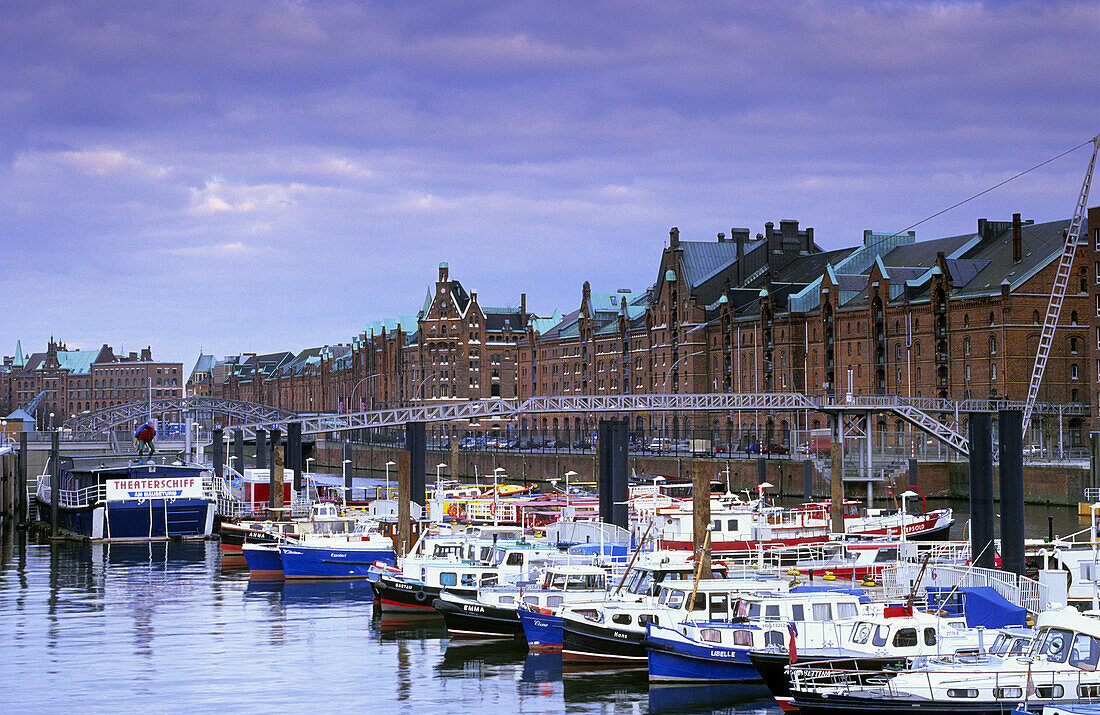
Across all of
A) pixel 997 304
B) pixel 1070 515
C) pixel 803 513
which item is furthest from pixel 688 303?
pixel 803 513

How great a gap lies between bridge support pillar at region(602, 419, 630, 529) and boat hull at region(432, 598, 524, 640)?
1567 centimetres

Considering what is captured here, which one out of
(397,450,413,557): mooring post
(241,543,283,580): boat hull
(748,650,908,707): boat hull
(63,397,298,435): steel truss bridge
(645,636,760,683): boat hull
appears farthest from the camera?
(63,397,298,435): steel truss bridge

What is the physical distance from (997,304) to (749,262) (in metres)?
52.2

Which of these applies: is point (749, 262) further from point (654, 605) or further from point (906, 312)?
point (654, 605)

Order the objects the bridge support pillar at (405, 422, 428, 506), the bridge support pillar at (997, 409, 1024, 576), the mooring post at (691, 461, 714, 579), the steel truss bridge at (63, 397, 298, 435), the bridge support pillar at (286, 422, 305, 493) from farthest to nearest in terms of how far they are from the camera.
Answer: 1. the steel truss bridge at (63, 397, 298, 435)
2. the bridge support pillar at (286, 422, 305, 493)
3. the bridge support pillar at (405, 422, 428, 506)
4. the mooring post at (691, 461, 714, 579)
5. the bridge support pillar at (997, 409, 1024, 576)

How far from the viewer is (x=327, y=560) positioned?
6419 cm

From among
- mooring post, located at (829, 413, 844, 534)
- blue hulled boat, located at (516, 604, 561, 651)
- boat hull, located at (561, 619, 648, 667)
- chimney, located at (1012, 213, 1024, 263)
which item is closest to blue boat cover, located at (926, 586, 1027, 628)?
boat hull, located at (561, 619, 648, 667)

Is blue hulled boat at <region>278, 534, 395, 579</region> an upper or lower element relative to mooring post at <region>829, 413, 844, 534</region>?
lower

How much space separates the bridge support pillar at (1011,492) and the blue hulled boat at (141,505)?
5322 centimetres

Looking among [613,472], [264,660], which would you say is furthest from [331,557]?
[264,660]

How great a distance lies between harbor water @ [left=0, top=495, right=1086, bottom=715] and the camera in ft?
125

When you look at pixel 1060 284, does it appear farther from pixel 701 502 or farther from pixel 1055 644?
pixel 1055 644

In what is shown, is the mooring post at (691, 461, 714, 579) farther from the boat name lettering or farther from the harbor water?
the boat name lettering

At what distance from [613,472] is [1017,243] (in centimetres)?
7486
